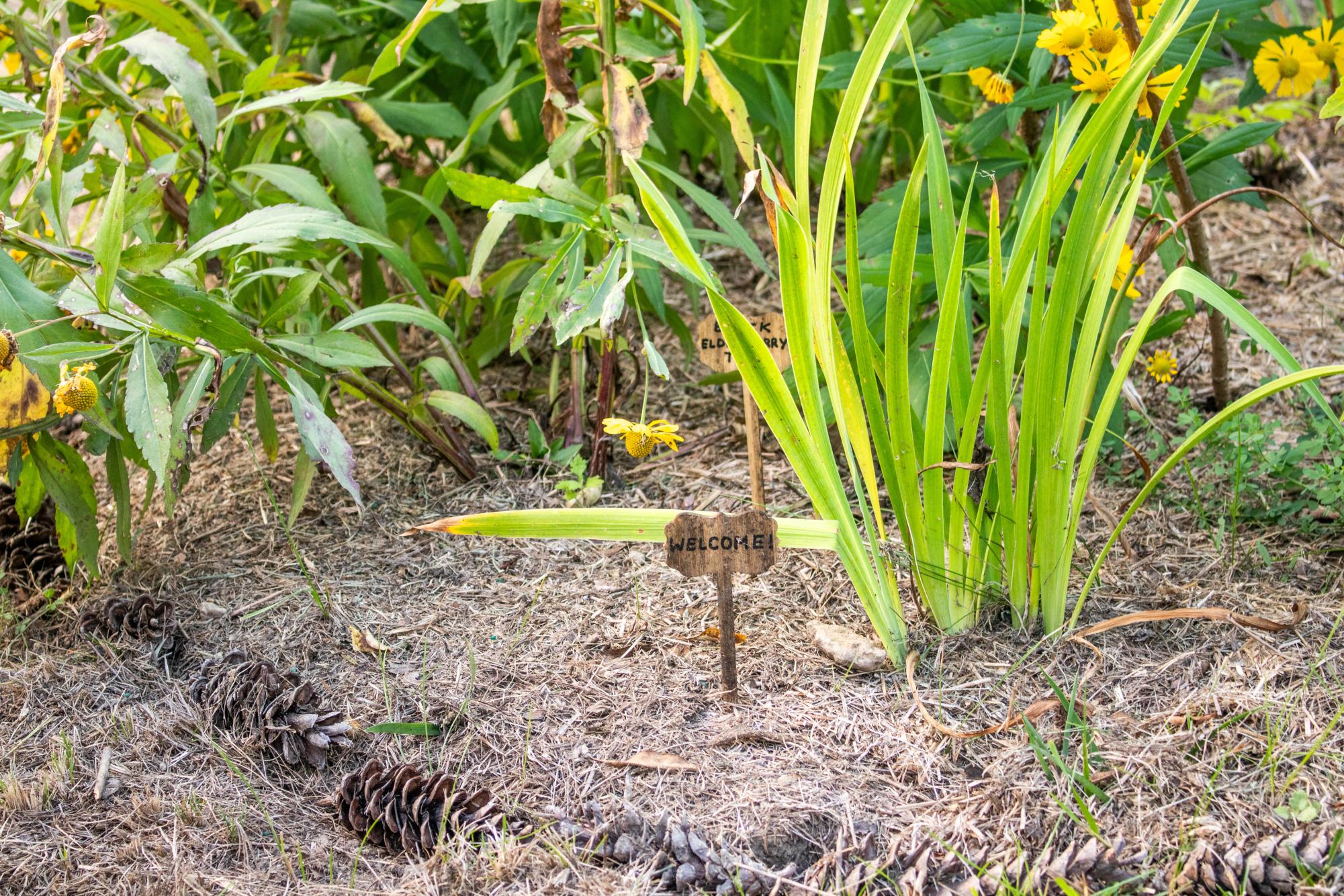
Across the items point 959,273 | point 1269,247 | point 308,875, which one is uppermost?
point 959,273

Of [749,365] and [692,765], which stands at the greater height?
[749,365]

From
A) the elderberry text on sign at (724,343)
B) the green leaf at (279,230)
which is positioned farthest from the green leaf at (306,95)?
the elderberry text on sign at (724,343)

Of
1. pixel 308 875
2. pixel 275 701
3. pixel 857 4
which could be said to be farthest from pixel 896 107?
pixel 308 875

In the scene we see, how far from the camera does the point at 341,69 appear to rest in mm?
2080

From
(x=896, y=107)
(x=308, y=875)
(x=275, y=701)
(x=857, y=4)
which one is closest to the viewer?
(x=308, y=875)

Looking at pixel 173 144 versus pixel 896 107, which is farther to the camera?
pixel 896 107

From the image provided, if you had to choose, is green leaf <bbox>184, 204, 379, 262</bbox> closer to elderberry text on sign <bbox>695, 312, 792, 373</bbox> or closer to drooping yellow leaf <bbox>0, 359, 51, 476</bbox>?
drooping yellow leaf <bbox>0, 359, 51, 476</bbox>

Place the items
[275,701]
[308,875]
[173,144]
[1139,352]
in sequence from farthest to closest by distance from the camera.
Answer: [1139,352]
[173,144]
[275,701]
[308,875]

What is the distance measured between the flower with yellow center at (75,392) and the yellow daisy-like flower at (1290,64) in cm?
172

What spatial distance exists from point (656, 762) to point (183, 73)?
1.10 metres

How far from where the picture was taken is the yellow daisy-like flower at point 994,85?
1.56 metres

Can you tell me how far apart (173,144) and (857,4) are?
5.92 ft

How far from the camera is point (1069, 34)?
1.35 metres

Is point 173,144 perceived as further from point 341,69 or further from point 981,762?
point 981,762
